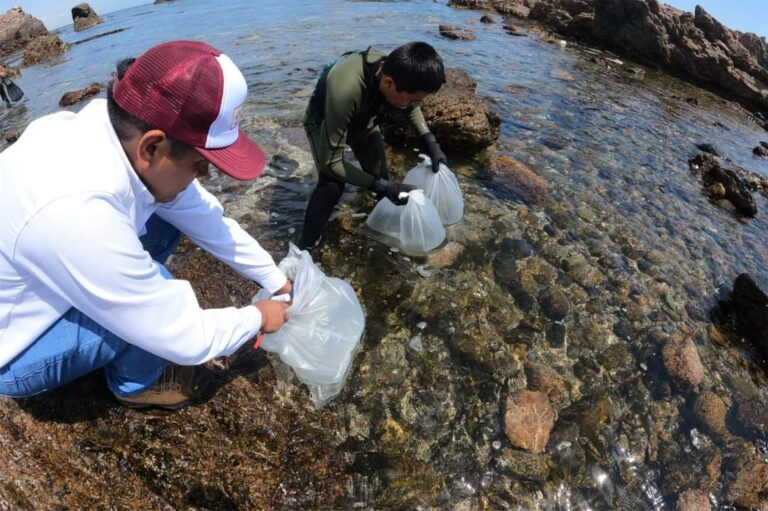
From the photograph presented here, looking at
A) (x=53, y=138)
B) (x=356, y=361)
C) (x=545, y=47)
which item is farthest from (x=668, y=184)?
(x=545, y=47)

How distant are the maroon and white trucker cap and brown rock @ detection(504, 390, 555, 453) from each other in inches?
96.9

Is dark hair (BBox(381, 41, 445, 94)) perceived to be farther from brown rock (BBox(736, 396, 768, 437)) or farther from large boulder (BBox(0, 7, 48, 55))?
large boulder (BBox(0, 7, 48, 55))

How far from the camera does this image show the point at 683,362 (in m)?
3.36

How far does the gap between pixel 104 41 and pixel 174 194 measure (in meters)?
24.9

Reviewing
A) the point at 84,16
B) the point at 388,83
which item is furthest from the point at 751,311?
the point at 84,16

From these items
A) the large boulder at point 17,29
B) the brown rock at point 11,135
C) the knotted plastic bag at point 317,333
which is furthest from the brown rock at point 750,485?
the large boulder at point 17,29

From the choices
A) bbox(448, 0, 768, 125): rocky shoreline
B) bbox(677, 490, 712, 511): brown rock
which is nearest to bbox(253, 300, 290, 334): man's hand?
bbox(677, 490, 712, 511): brown rock

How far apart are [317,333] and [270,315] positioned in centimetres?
52

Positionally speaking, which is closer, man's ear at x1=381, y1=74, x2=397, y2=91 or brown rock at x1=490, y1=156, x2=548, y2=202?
man's ear at x1=381, y1=74, x2=397, y2=91

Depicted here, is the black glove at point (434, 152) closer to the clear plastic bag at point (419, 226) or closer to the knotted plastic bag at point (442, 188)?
the knotted plastic bag at point (442, 188)

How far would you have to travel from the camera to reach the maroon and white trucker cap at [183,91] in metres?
1.45

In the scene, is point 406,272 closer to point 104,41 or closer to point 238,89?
point 238,89

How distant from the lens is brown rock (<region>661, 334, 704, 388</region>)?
330cm

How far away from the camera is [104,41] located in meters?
20.5
